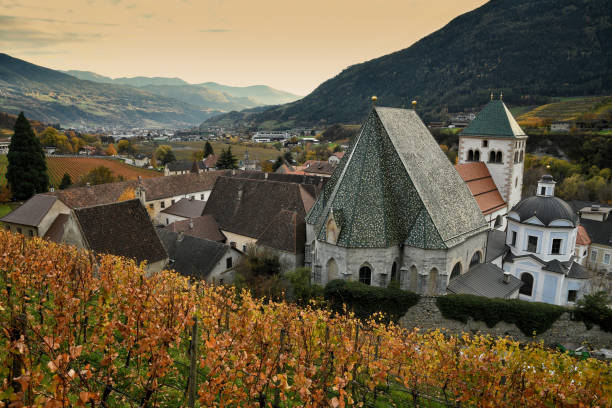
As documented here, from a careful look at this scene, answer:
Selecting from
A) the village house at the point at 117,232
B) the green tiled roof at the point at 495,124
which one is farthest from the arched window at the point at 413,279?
the green tiled roof at the point at 495,124

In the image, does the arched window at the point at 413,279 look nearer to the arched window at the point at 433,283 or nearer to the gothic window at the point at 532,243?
the arched window at the point at 433,283

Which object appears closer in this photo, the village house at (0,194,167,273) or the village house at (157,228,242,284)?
the village house at (0,194,167,273)

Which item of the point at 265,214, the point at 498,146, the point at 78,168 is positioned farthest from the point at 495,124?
the point at 78,168

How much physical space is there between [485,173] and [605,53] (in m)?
173

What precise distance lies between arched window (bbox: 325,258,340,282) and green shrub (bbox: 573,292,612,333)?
1440 centimetres

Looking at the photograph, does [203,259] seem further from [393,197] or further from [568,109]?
[568,109]

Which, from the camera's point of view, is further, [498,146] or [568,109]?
[568,109]

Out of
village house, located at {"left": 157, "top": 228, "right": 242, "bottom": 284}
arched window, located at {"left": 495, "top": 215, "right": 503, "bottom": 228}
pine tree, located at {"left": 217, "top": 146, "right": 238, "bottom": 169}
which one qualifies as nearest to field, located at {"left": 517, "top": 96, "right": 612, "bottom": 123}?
arched window, located at {"left": 495, "top": 215, "right": 503, "bottom": 228}

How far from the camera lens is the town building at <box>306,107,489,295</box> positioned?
24781 millimetres

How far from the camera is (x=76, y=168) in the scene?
8606 centimetres

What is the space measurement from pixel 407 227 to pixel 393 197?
222cm

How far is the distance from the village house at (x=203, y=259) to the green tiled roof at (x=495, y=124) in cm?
3208

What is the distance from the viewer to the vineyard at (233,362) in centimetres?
819

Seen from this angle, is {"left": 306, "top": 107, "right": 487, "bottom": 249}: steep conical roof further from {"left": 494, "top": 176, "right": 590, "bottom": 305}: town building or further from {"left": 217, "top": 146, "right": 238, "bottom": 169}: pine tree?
{"left": 217, "top": 146, "right": 238, "bottom": 169}: pine tree
